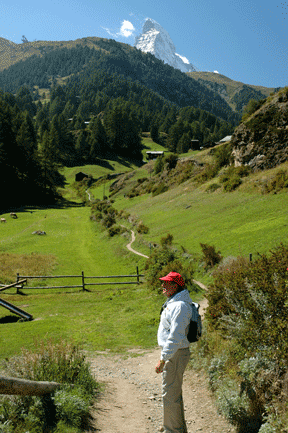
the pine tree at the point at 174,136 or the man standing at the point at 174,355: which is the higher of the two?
the pine tree at the point at 174,136

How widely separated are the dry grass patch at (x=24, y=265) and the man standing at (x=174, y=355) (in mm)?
21489

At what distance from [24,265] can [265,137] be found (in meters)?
31.0

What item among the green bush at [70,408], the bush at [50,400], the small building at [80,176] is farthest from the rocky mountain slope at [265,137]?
the small building at [80,176]

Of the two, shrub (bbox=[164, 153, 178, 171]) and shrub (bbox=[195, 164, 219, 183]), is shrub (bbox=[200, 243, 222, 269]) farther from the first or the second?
shrub (bbox=[164, 153, 178, 171])

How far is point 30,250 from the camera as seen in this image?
34.8 metres

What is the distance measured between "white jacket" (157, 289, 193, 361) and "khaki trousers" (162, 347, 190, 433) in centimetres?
16

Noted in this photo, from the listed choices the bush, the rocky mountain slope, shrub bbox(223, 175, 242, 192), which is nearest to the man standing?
the bush

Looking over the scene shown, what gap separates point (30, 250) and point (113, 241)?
9.90 metres

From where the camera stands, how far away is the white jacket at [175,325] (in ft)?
16.6

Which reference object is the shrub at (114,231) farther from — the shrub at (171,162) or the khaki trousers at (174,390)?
the khaki trousers at (174,390)

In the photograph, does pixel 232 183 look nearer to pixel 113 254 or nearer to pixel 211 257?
pixel 113 254

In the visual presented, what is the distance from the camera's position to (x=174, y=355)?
202 inches

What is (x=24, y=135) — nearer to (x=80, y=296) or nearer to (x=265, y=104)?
(x=265, y=104)

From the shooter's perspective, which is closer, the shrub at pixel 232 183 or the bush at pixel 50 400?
the bush at pixel 50 400
